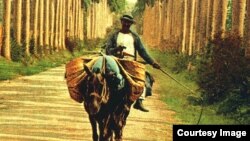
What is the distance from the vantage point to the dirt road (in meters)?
9.29

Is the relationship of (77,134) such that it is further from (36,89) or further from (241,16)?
(241,16)

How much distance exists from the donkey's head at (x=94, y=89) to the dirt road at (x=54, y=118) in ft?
6.69

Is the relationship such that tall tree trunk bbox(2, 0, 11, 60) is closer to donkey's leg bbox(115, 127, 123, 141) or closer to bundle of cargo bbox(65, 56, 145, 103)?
donkey's leg bbox(115, 127, 123, 141)

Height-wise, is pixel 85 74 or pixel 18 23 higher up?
pixel 18 23

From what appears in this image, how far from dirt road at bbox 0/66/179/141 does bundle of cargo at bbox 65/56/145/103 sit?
1.81 meters

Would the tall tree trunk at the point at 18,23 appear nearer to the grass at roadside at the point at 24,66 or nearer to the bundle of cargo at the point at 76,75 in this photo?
the grass at roadside at the point at 24,66

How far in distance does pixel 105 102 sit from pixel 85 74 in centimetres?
45

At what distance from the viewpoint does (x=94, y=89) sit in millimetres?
6965

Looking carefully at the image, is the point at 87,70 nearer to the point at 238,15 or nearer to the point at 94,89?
the point at 94,89

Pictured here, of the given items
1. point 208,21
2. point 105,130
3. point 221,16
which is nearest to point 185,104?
point 221,16

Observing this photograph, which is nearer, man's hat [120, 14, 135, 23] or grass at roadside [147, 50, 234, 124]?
man's hat [120, 14, 135, 23]

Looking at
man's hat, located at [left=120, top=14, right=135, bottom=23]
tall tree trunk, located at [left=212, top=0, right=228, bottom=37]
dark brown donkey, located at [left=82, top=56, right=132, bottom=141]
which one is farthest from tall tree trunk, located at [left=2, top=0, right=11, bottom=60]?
dark brown donkey, located at [left=82, top=56, right=132, bottom=141]

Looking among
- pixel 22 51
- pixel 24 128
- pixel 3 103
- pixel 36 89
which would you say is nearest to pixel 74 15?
pixel 22 51

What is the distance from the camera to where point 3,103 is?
42.1 feet
